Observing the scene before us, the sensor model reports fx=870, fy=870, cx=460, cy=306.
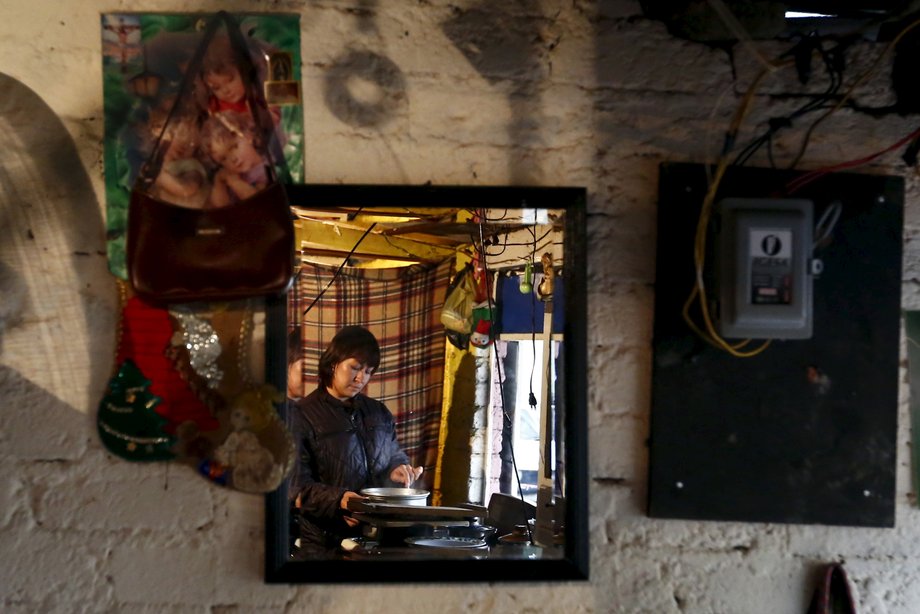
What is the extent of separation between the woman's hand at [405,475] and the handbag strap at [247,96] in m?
0.66

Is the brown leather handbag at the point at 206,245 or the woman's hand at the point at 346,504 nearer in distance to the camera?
the brown leather handbag at the point at 206,245

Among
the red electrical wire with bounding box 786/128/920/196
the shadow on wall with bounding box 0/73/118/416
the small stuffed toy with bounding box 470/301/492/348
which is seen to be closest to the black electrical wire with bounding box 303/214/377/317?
the small stuffed toy with bounding box 470/301/492/348

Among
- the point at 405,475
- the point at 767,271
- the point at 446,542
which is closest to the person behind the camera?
the point at 767,271

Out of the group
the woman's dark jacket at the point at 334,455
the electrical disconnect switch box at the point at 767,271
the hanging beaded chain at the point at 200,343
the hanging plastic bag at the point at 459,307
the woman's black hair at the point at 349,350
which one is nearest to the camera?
the electrical disconnect switch box at the point at 767,271

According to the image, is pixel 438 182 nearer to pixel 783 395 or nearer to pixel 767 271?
pixel 767 271

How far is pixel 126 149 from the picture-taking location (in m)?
1.55

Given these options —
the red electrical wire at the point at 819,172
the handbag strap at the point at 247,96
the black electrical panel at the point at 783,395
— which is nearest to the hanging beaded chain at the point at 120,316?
the handbag strap at the point at 247,96

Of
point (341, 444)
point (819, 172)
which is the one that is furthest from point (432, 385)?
point (819, 172)

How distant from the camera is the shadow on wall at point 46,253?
5.10ft

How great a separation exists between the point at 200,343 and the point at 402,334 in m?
0.46

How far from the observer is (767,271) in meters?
1.44

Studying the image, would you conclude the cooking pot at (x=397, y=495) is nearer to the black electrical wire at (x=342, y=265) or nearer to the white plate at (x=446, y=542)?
the white plate at (x=446, y=542)

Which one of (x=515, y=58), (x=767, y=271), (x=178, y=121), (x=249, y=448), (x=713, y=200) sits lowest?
(x=249, y=448)

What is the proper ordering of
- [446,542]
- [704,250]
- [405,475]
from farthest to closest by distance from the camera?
[405,475] < [446,542] < [704,250]
